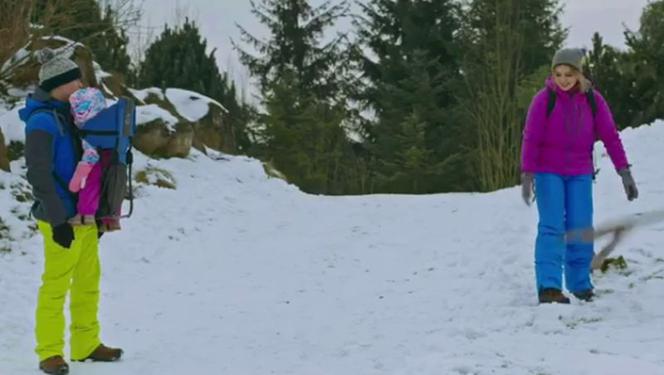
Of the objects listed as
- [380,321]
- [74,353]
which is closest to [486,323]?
[380,321]

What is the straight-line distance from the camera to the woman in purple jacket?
17.5ft

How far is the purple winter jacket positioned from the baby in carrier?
2.79 metres

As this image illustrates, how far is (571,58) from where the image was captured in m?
5.31

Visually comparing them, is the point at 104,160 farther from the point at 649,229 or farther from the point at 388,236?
the point at 388,236

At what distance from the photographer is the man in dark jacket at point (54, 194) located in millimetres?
4062

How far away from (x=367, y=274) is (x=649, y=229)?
248cm

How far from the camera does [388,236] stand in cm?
927

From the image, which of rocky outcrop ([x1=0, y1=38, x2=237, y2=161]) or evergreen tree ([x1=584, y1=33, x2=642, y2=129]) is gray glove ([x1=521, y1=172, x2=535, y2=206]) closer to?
rocky outcrop ([x1=0, y1=38, x2=237, y2=161])

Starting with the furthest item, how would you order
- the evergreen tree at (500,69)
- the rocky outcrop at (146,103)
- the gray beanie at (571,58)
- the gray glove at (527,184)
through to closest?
the evergreen tree at (500,69)
the rocky outcrop at (146,103)
the gray glove at (527,184)
the gray beanie at (571,58)

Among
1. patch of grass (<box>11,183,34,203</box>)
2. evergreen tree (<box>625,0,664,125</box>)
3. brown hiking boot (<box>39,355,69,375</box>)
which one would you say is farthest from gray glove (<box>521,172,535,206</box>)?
evergreen tree (<box>625,0,664,125</box>)

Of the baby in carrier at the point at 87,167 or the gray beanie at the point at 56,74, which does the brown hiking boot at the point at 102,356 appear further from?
the gray beanie at the point at 56,74

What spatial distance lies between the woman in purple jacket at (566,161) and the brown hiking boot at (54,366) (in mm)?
2996

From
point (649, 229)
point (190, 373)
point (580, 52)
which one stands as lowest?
point (190, 373)

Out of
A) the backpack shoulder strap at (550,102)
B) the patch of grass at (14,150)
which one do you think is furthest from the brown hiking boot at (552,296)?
the patch of grass at (14,150)
